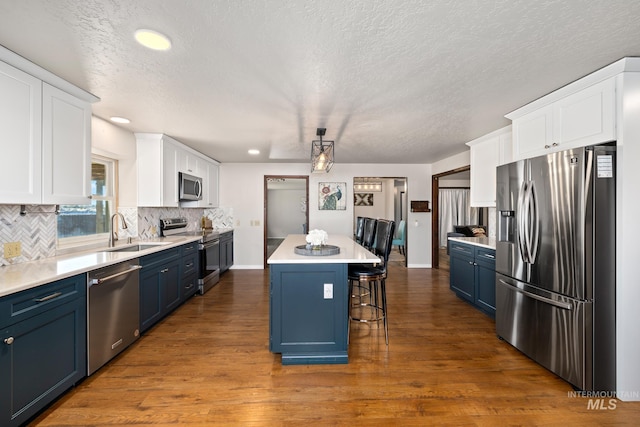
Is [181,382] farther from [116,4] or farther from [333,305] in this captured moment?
[116,4]

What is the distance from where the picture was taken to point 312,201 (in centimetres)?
588

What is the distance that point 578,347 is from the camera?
1.87 metres

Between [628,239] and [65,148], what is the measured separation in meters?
4.12

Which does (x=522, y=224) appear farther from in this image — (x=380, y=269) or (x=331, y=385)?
(x=331, y=385)

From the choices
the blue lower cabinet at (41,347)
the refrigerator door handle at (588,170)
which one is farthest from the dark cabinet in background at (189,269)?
the refrigerator door handle at (588,170)

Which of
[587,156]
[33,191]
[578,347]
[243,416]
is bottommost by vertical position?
[243,416]

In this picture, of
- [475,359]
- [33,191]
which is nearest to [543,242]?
[475,359]

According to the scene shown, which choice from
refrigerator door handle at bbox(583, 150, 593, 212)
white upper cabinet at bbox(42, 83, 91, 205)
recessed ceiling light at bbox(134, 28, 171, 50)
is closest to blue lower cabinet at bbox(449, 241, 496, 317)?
refrigerator door handle at bbox(583, 150, 593, 212)

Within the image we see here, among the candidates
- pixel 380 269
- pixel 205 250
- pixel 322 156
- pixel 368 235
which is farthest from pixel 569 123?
pixel 205 250

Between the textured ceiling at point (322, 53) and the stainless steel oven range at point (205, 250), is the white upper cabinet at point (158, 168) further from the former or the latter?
the textured ceiling at point (322, 53)

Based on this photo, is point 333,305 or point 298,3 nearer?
point 298,3

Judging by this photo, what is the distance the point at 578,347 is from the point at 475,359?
712 millimetres

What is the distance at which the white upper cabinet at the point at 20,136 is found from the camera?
1.76m

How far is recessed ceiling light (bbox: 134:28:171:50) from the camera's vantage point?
1.51m
